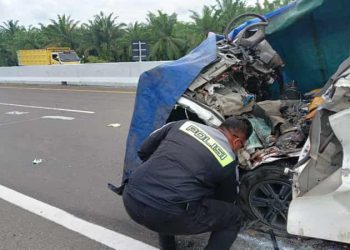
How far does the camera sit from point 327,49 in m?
4.54

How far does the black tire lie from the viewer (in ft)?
11.4

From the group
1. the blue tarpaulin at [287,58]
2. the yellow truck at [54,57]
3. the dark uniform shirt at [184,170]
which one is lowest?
the yellow truck at [54,57]

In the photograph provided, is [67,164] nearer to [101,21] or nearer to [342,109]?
[342,109]

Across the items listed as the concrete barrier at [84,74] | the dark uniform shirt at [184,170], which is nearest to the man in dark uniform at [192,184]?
the dark uniform shirt at [184,170]

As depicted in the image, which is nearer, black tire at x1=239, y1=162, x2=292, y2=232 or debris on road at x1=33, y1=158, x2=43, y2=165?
black tire at x1=239, y1=162, x2=292, y2=232

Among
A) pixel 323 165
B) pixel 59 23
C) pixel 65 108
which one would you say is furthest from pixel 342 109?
pixel 59 23

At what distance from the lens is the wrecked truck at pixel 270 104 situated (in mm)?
2848

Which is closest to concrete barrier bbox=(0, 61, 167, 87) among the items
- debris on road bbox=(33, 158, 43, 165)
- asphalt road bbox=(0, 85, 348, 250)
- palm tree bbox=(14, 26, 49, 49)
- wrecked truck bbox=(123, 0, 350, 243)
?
asphalt road bbox=(0, 85, 348, 250)

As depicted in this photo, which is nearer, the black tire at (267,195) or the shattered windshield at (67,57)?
the black tire at (267,195)

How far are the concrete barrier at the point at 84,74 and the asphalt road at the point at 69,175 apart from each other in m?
5.71

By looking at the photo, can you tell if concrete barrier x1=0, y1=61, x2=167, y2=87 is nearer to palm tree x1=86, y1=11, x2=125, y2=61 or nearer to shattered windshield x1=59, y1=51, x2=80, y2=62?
shattered windshield x1=59, y1=51, x2=80, y2=62

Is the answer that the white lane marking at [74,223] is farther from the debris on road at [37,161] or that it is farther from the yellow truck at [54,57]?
the yellow truck at [54,57]

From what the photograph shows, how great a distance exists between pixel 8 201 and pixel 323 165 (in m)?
3.39

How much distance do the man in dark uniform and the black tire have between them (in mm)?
474
